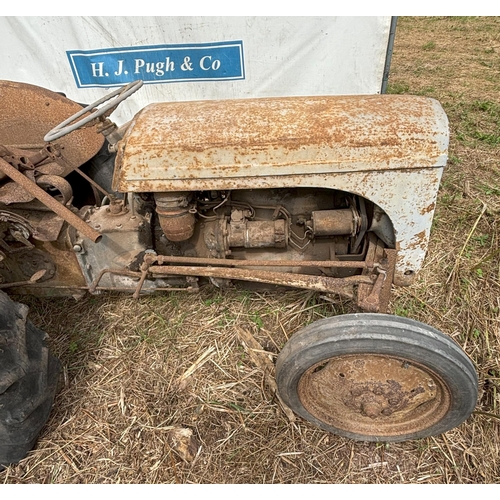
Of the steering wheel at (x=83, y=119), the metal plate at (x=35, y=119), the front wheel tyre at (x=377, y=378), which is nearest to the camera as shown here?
the front wheel tyre at (x=377, y=378)

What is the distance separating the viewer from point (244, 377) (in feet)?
7.16

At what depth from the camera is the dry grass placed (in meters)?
1.86

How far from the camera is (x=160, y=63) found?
3.86 meters

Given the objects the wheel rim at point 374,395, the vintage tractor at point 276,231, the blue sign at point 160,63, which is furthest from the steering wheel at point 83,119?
the blue sign at point 160,63

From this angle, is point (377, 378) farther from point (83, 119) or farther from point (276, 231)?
point (83, 119)

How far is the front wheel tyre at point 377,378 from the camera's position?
1.53 meters

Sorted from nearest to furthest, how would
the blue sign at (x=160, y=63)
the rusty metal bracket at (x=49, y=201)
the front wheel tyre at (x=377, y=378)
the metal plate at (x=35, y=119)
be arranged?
1. the front wheel tyre at (x=377, y=378)
2. the rusty metal bracket at (x=49, y=201)
3. the metal plate at (x=35, y=119)
4. the blue sign at (x=160, y=63)

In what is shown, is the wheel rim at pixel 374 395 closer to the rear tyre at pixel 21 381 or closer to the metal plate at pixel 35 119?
the rear tyre at pixel 21 381

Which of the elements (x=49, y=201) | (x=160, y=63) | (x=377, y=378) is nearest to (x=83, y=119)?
(x=49, y=201)

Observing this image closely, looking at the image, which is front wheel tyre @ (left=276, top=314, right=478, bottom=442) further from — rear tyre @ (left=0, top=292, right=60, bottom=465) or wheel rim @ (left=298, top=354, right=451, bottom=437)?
rear tyre @ (left=0, top=292, right=60, bottom=465)

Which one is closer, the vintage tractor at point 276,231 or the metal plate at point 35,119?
the vintage tractor at point 276,231

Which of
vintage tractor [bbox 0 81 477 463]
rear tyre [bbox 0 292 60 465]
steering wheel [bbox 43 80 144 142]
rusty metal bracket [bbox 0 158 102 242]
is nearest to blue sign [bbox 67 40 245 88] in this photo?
vintage tractor [bbox 0 81 477 463]

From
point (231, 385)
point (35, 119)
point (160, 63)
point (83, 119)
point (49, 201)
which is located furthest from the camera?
point (160, 63)

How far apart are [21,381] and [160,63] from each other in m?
3.12
